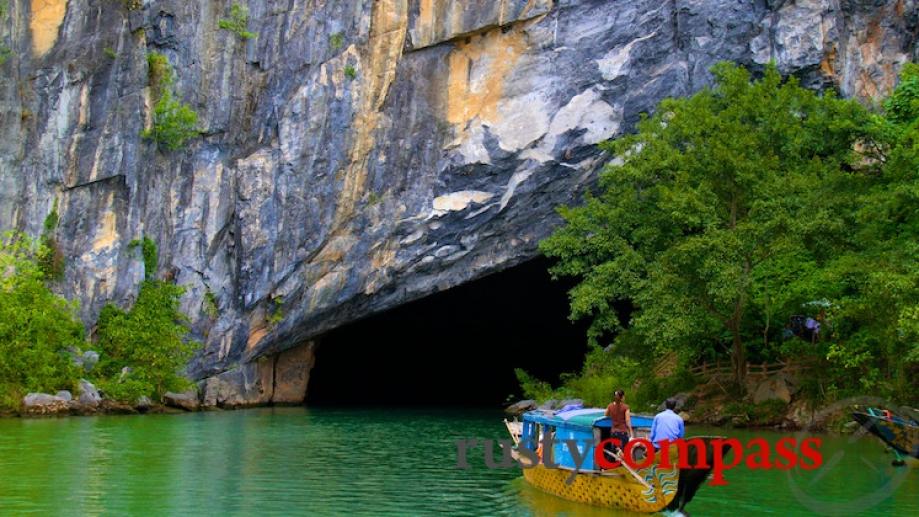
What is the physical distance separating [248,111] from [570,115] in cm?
1051

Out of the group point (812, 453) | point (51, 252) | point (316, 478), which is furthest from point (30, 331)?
point (812, 453)

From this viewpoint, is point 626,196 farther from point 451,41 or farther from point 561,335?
point 561,335

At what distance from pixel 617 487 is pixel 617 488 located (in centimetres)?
2

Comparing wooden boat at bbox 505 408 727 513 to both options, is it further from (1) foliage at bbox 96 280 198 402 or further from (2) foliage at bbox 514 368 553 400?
(1) foliage at bbox 96 280 198 402

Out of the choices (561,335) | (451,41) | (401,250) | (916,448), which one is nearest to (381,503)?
(916,448)

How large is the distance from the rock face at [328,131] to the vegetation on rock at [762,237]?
12.3 feet

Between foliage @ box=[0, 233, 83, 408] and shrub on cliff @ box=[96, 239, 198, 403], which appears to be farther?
shrub on cliff @ box=[96, 239, 198, 403]

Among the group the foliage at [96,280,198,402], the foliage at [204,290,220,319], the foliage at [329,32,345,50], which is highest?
the foliage at [329,32,345,50]

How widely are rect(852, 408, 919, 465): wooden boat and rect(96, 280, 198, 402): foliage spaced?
21.4 m

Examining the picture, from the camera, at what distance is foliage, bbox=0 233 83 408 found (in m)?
30.3

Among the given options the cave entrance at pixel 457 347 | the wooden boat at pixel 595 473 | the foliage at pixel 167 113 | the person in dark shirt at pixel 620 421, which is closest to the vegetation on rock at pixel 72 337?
the foliage at pixel 167 113

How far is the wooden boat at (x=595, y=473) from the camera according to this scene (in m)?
14.0

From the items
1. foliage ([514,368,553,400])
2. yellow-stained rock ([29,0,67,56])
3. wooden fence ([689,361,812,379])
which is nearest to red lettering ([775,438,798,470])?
wooden fence ([689,361,812,379])

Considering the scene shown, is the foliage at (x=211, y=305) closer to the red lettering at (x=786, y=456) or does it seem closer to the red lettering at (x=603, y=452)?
the red lettering at (x=786, y=456)
